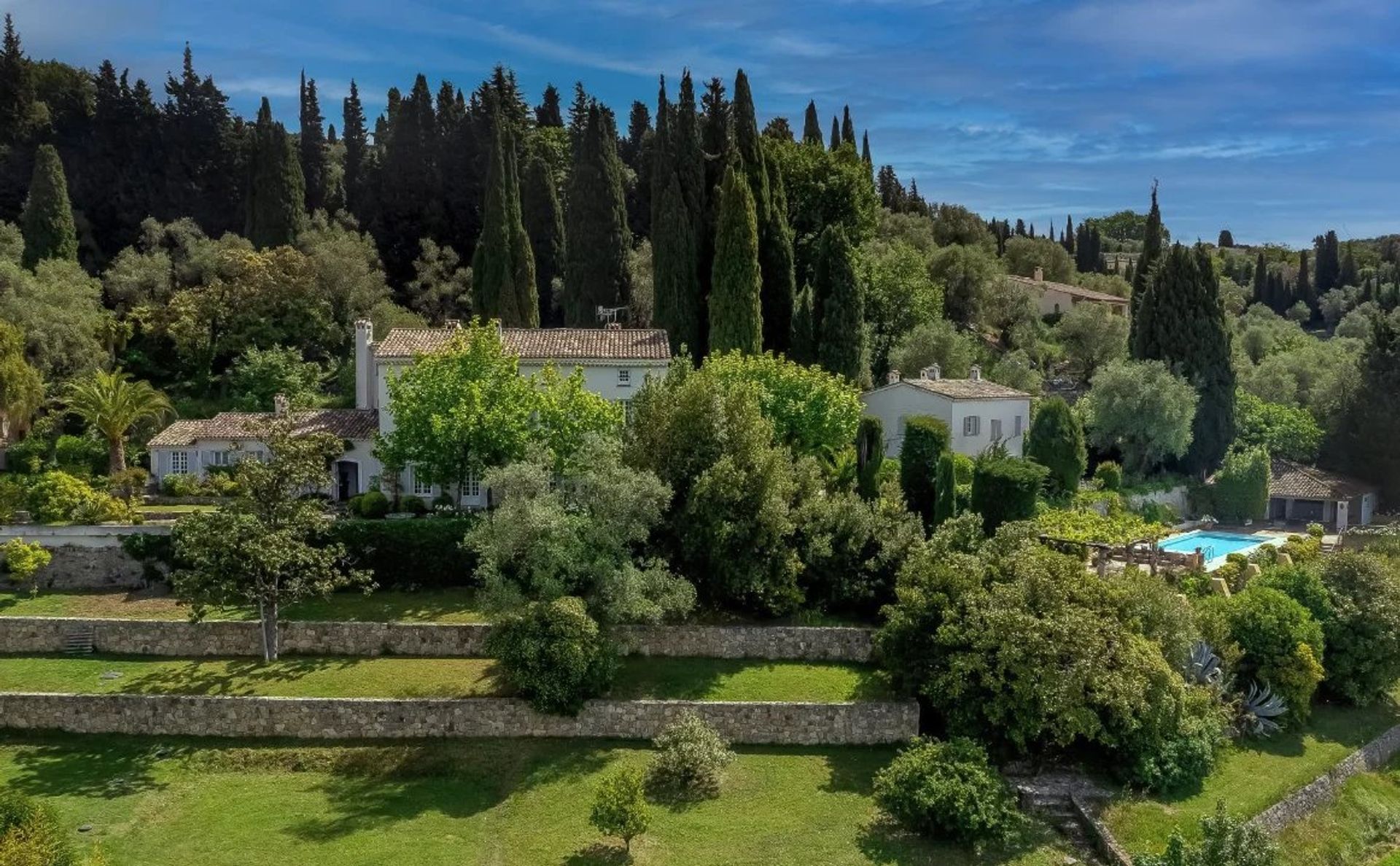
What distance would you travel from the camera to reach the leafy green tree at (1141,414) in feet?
154

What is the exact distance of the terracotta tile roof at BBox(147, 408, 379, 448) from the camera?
Result: 38562 millimetres

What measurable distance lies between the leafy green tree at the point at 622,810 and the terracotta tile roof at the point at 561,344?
68.9 ft

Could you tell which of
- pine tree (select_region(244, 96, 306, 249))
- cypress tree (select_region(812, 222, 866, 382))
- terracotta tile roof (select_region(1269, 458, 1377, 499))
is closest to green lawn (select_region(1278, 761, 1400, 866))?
terracotta tile roof (select_region(1269, 458, 1377, 499))

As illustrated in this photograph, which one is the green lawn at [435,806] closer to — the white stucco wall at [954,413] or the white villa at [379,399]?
the white villa at [379,399]

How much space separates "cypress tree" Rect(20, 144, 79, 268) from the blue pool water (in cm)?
5440

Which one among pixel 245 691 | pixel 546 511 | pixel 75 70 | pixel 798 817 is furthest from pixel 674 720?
pixel 75 70

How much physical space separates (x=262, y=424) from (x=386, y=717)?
16548 mm

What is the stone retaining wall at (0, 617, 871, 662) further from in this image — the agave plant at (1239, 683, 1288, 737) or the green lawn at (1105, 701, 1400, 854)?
the agave plant at (1239, 683, 1288, 737)

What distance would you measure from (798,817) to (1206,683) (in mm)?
11994

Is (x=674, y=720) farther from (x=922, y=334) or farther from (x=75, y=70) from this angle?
(x=75, y=70)

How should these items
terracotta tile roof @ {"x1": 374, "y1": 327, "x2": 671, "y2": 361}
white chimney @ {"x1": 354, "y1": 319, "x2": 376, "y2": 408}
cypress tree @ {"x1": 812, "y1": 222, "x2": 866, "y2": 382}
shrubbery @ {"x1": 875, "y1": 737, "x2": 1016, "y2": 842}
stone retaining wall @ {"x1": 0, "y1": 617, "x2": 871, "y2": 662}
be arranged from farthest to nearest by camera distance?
1. cypress tree @ {"x1": 812, "y1": 222, "x2": 866, "y2": 382}
2. white chimney @ {"x1": 354, "y1": 319, "x2": 376, "y2": 408}
3. terracotta tile roof @ {"x1": 374, "y1": 327, "x2": 671, "y2": 361}
4. stone retaining wall @ {"x1": 0, "y1": 617, "x2": 871, "y2": 662}
5. shrubbery @ {"x1": 875, "y1": 737, "x2": 1016, "y2": 842}

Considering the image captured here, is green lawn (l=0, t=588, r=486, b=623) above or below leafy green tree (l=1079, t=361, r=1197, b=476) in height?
below

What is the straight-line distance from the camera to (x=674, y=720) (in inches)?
1002

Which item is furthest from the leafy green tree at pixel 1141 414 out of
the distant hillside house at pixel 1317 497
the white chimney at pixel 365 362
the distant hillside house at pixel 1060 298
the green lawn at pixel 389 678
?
the distant hillside house at pixel 1060 298
